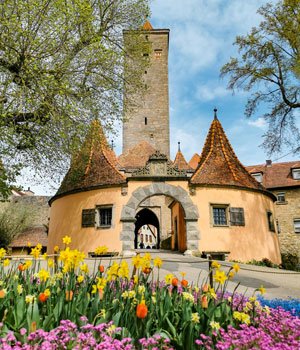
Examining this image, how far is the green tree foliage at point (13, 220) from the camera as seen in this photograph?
3093 centimetres

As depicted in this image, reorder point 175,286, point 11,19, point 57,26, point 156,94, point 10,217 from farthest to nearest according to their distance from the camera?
1. point 156,94
2. point 10,217
3. point 57,26
4. point 11,19
5. point 175,286

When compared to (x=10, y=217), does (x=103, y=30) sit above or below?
above

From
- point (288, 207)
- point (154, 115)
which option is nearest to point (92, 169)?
point (154, 115)

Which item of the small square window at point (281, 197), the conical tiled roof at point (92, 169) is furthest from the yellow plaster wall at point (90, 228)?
the small square window at point (281, 197)

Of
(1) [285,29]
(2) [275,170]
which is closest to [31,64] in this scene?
(1) [285,29]

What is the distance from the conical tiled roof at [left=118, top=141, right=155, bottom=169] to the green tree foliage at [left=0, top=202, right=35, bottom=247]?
513 inches

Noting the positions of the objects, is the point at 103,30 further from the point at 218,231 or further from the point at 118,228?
the point at 218,231

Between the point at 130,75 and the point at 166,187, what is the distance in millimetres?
5982

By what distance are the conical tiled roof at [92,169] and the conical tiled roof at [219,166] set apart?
4.44 metres

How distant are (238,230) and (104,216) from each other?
695 cm

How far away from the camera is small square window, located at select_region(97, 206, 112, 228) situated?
54.0 ft

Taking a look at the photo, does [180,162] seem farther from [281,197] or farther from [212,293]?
[212,293]

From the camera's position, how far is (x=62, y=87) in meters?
11.9

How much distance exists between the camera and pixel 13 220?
31.9 meters
